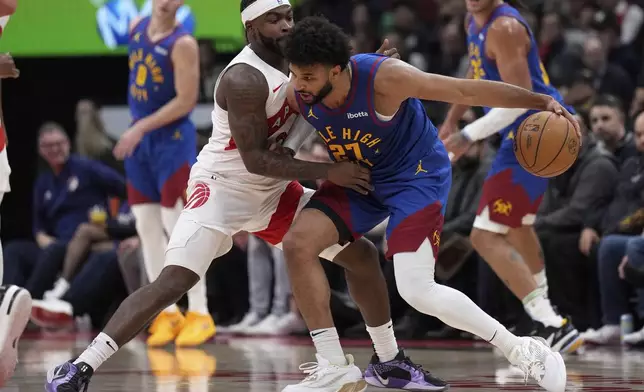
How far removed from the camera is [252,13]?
17.2 feet

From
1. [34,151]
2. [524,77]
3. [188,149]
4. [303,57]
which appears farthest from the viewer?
[34,151]

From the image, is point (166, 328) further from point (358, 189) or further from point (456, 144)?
point (358, 189)

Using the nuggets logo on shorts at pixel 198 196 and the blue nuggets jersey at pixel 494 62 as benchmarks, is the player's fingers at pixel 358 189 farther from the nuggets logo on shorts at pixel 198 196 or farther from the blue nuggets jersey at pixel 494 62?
the blue nuggets jersey at pixel 494 62

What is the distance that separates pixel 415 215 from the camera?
4891 millimetres

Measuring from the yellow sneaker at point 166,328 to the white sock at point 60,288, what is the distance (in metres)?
2.10

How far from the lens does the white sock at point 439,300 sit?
15.8 ft

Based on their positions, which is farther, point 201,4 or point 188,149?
point 201,4

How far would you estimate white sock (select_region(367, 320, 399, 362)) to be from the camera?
17.3 ft

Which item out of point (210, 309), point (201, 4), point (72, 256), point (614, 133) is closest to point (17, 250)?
point (72, 256)

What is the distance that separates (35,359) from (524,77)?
3.38m

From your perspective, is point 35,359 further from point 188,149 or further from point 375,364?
point 375,364

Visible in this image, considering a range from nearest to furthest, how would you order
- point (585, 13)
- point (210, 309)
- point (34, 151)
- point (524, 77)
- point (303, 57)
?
1. point (303, 57)
2. point (524, 77)
3. point (210, 309)
4. point (585, 13)
5. point (34, 151)

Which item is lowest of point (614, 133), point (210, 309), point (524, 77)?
point (210, 309)

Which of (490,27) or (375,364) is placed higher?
(490,27)
